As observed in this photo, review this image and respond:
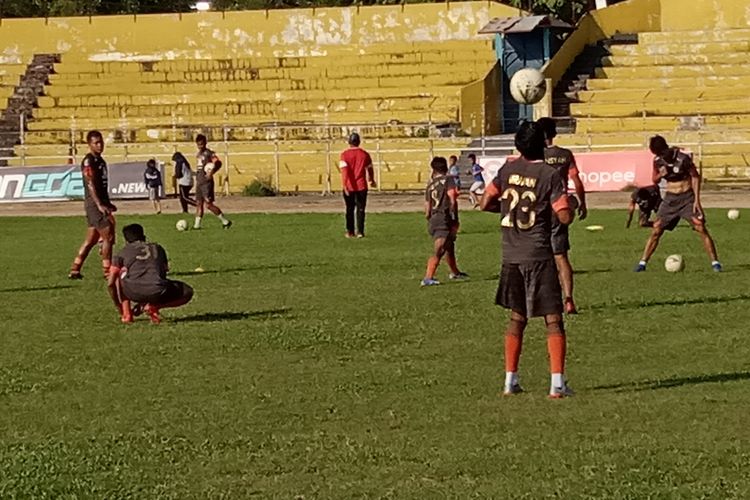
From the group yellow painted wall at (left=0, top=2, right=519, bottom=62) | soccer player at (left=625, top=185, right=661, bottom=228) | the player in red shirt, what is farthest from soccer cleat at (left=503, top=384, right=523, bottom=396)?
yellow painted wall at (left=0, top=2, right=519, bottom=62)

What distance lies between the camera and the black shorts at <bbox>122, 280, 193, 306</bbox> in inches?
565

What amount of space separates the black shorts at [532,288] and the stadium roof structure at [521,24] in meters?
37.3

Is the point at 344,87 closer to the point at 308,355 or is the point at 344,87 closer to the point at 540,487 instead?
the point at 308,355

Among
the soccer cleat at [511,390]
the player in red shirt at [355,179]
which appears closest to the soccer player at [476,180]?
the player in red shirt at [355,179]

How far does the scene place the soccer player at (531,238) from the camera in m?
10.3

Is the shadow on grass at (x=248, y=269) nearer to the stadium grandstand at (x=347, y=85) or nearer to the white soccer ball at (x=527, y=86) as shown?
the stadium grandstand at (x=347, y=85)

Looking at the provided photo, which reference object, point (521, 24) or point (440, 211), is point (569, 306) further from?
point (521, 24)

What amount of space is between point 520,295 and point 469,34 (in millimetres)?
40647

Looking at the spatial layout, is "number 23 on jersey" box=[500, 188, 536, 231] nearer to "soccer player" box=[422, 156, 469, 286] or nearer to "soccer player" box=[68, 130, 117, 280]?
"soccer player" box=[422, 156, 469, 286]

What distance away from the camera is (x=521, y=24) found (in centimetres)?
4747

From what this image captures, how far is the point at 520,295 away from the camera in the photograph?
1041cm

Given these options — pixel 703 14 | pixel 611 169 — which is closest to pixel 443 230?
pixel 611 169

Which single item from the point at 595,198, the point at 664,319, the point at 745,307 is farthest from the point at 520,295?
the point at 595,198

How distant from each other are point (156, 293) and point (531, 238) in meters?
5.01
